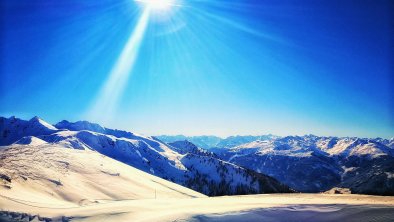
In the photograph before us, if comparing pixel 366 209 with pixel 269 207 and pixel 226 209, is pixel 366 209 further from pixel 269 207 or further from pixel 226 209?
pixel 226 209

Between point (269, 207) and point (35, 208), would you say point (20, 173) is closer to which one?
point (35, 208)

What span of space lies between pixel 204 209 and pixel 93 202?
25.1 ft

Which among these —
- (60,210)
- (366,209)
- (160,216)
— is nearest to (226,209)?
(160,216)

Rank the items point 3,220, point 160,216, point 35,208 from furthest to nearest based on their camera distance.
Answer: point 35,208
point 160,216
point 3,220

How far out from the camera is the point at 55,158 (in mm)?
31344

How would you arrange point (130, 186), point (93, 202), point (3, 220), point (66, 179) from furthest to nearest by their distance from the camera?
point (130, 186) → point (66, 179) → point (93, 202) → point (3, 220)

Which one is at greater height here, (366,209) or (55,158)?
(55,158)

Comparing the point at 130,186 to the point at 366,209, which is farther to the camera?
the point at 130,186

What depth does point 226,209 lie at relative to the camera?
14.7 m

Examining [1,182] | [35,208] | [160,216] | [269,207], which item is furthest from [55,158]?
[269,207]

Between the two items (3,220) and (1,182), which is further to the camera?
(1,182)

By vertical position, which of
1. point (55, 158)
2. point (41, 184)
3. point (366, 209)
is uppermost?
point (55, 158)

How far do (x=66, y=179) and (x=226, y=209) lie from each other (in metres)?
14.3

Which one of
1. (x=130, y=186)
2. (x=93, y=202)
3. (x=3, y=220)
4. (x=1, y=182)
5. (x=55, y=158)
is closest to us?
(x=3, y=220)
